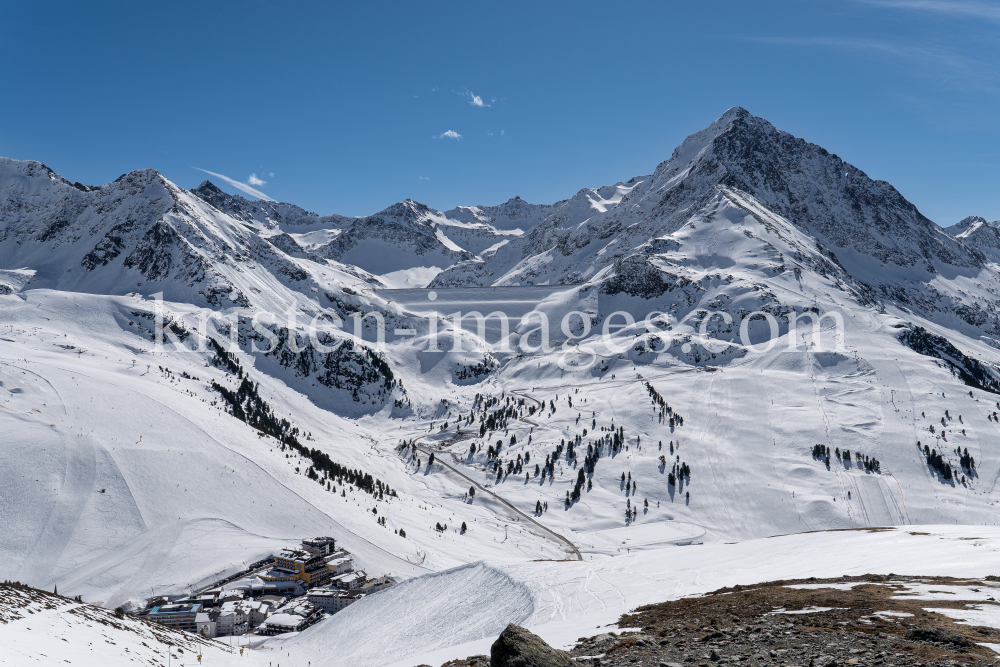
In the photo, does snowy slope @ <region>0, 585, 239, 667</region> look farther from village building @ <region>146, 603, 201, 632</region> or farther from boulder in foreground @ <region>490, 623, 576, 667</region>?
boulder in foreground @ <region>490, 623, 576, 667</region>

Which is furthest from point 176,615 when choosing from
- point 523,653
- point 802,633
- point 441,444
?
point 441,444

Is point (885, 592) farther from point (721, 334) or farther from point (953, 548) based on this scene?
point (721, 334)

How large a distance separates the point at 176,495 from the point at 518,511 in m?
58.6

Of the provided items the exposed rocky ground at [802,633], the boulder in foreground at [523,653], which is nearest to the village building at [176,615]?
the exposed rocky ground at [802,633]

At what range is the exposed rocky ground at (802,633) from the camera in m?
15.0

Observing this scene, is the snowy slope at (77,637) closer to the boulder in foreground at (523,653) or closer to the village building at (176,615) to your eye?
the village building at (176,615)

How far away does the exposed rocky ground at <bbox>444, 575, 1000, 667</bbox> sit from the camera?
15.0m

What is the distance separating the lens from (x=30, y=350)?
114938 millimetres

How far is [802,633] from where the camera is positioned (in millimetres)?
18000

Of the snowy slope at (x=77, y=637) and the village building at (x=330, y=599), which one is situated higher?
the snowy slope at (x=77, y=637)

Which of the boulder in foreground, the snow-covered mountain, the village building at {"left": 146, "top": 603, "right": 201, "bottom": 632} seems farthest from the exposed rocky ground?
the village building at {"left": 146, "top": 603, "right": 201, "bottom": 632}

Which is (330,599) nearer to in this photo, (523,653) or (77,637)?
(77,637)

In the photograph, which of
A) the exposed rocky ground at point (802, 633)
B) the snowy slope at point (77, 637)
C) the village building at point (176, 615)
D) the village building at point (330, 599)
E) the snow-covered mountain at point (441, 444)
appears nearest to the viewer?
the exposed rocky ground at point (802, 633)

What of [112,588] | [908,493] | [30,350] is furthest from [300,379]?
[908,493]
